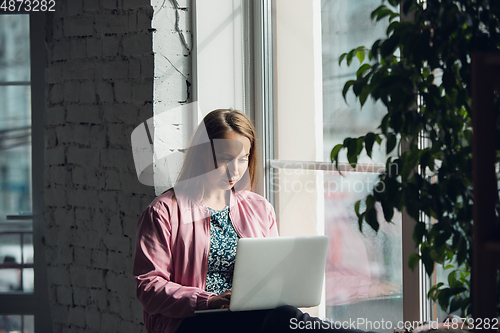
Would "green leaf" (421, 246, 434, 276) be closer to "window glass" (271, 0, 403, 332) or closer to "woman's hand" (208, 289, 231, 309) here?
"window glass" (271, 0, 403, 332)

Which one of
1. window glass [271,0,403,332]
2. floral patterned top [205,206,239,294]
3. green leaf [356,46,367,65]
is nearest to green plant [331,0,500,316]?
green leaf [356,46,367,65]

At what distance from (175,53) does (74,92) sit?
50 centimetres

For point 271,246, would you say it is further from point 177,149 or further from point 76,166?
point 76,166

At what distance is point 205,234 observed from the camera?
4.87ft

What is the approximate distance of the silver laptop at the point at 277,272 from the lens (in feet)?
4.04

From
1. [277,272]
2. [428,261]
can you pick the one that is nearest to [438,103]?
[428,261]

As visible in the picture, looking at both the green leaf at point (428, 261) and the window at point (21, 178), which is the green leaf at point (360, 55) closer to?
the green leaf at point (428, 261)

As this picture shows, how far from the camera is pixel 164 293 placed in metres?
1.34

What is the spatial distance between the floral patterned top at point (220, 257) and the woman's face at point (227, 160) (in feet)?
0.38

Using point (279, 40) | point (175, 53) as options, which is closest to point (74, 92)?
point (175, 53)

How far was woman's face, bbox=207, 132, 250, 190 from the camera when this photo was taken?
155cm

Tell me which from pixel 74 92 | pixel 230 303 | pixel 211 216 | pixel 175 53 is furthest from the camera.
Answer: pixel 74 92

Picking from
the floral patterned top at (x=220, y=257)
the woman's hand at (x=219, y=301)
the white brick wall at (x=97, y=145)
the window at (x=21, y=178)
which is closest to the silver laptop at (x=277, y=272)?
the woman's hand at (x=219, y=301)

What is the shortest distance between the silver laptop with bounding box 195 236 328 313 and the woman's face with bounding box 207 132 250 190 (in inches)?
14.5
